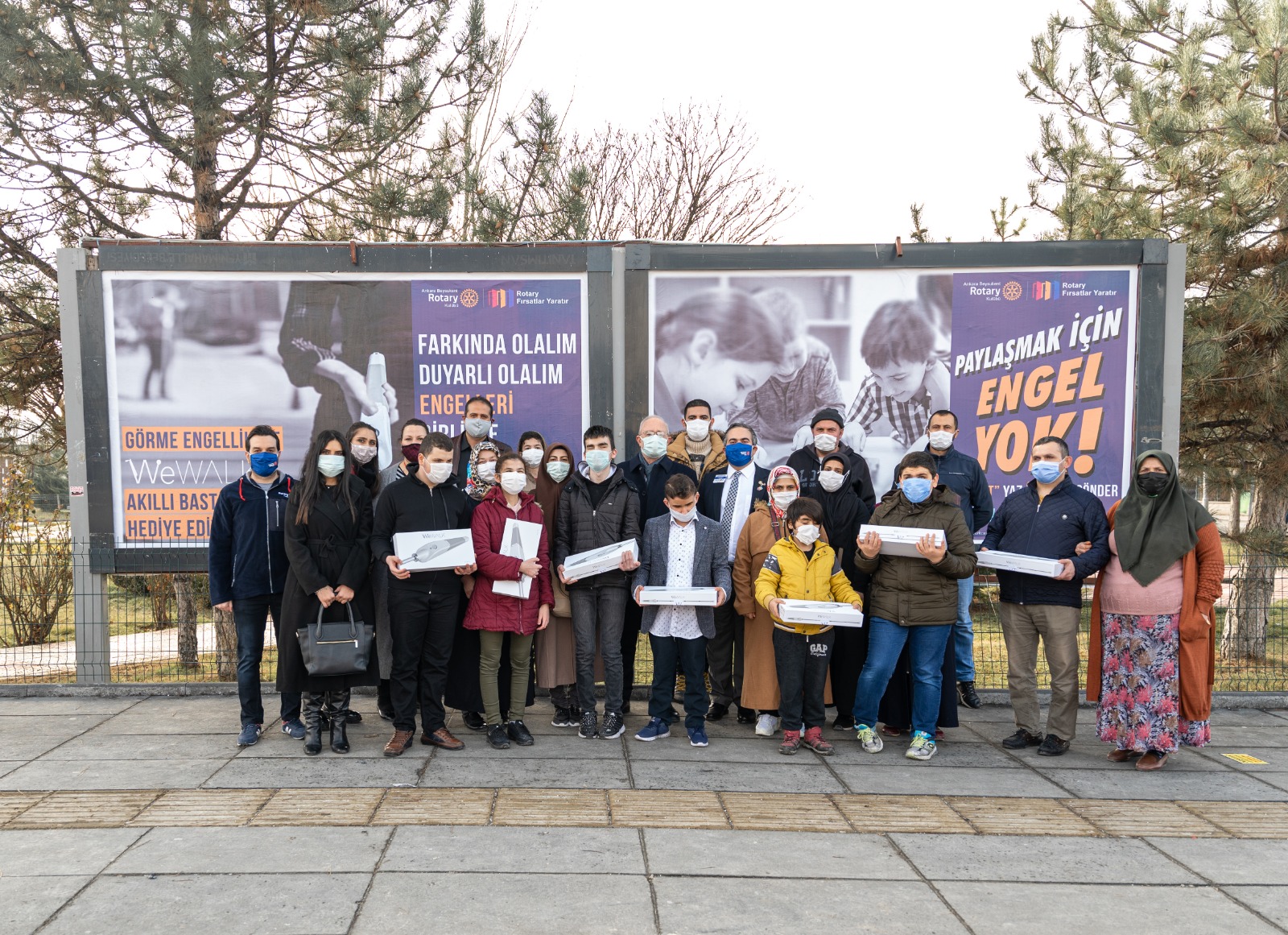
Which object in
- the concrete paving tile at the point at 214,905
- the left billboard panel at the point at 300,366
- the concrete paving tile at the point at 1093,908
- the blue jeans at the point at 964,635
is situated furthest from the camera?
the left billboard panel at the point at 300,366

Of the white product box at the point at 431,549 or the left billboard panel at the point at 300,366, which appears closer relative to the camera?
the white product box at the point at 431,549

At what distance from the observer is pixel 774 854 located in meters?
4.25

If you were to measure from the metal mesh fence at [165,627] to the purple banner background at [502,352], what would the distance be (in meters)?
2.12

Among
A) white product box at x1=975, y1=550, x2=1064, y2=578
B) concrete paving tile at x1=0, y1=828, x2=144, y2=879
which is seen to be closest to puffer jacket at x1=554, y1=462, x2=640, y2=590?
white product box at x1=975, y1=550, x2=1064, y2=578

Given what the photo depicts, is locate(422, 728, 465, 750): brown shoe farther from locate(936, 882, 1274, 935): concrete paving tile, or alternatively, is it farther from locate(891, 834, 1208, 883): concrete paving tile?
locate(936, 882, 1274, 935): concrete paving tile

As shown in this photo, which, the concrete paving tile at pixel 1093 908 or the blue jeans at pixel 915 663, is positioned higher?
the blue jeans at pixel 915 663

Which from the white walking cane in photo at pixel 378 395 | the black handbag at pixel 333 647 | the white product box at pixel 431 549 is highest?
the white walking cane in photo at pixel 378 395

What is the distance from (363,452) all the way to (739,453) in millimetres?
2503

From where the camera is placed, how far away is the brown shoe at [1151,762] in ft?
18.8

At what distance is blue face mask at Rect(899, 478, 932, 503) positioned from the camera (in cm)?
575

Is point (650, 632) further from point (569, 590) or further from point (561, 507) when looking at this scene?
point (561, 507)

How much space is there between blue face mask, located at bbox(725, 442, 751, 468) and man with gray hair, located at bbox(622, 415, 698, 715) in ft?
1.02

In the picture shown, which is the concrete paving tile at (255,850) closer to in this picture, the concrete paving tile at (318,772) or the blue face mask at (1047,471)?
the concrete paving tile at (318,772)

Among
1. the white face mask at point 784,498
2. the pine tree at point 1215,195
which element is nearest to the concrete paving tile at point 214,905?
the white face mask at point 784,498
